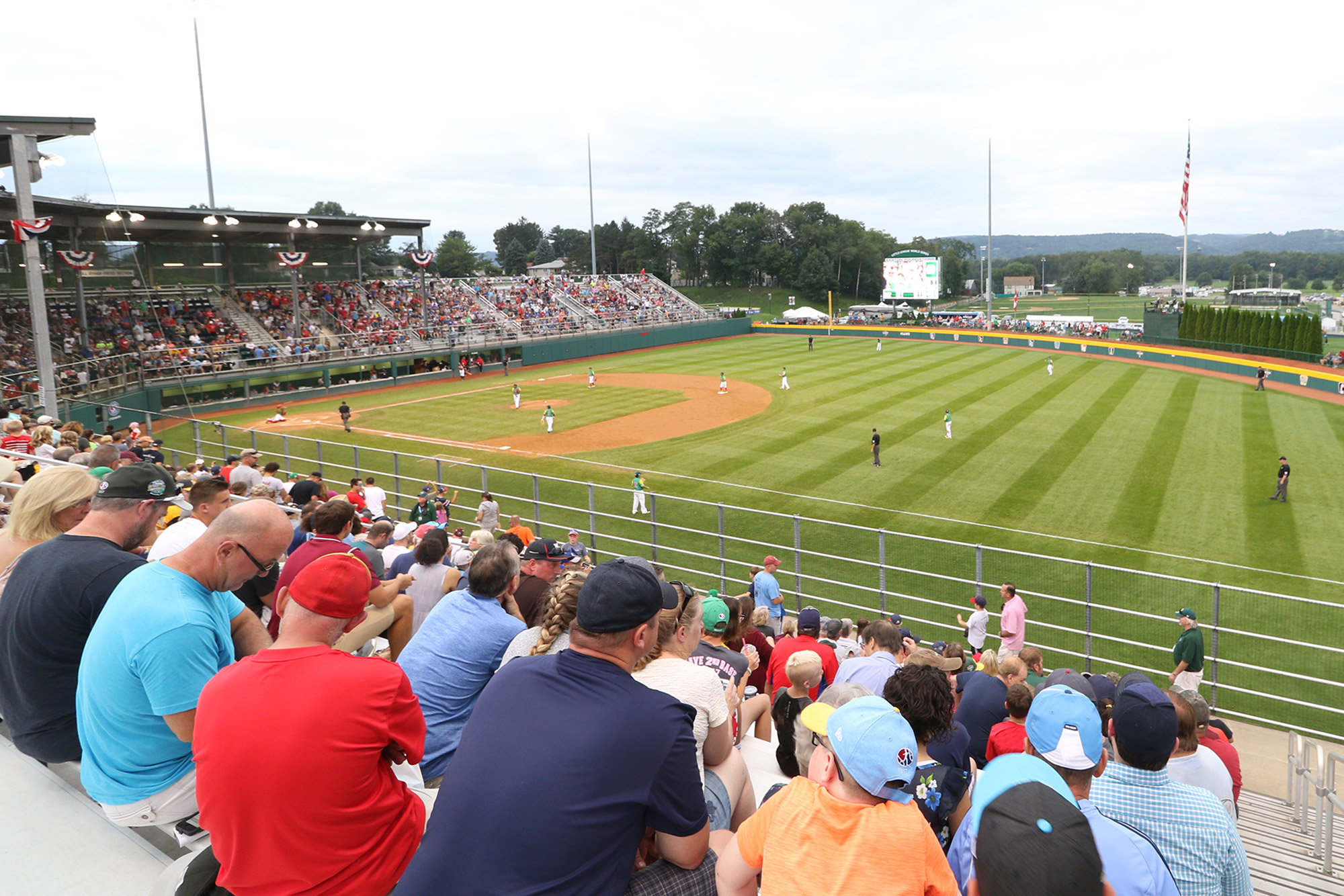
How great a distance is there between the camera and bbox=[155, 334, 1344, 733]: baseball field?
15.0 metres

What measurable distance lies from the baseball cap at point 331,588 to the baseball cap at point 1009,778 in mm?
2369

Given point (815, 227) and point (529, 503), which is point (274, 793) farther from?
point (815, 227)

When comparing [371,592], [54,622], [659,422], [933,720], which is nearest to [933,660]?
[933,720]

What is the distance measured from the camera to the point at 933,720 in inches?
157

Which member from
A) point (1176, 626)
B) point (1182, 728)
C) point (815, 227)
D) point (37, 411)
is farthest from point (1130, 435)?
point (815, 227)

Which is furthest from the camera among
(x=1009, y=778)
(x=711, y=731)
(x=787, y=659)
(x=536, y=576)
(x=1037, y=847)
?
(x=787, y=659)

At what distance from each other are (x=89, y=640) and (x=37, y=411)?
92.4ft

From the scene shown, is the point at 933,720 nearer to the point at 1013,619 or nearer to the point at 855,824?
the point at 855,824

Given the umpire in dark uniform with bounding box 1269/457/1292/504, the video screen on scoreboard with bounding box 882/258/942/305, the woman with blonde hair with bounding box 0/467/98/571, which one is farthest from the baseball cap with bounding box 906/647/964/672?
the video screen on scoreboard with bounding box 882/258/942/305

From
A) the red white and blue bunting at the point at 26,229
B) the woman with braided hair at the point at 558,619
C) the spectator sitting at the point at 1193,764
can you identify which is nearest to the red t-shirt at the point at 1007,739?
the spectator sitting at the point at 1193,764

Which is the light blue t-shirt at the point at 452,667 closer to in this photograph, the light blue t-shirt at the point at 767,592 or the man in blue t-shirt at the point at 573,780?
the man in blue t-shirt at the point at 573,780

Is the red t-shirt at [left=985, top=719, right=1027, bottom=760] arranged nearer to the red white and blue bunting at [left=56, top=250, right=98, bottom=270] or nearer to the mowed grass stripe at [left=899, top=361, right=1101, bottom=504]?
the mowed grass stripe at [left=899, top=361, right=1101, bottom=504]

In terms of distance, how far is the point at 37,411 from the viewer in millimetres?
25562

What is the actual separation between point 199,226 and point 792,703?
154ft
